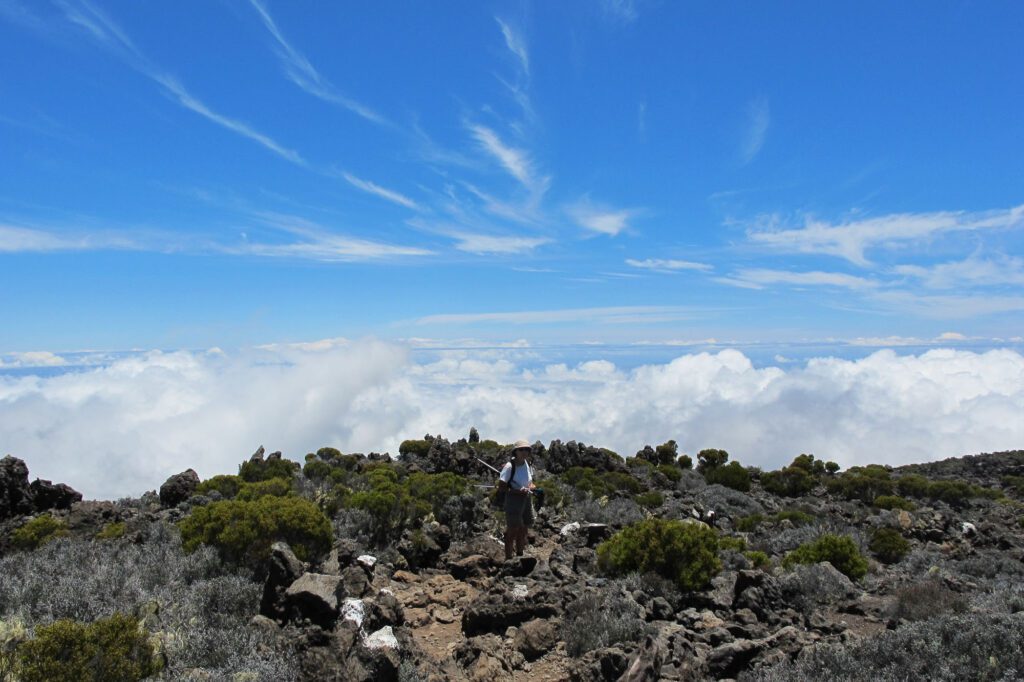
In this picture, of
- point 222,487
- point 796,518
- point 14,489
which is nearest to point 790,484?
point 796,518

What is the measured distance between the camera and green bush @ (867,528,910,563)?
39.0 ft

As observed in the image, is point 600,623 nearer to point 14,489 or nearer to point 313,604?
point 313,604

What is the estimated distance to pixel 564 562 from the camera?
9.89 m

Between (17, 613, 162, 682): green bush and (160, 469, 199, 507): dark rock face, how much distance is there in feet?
42.4

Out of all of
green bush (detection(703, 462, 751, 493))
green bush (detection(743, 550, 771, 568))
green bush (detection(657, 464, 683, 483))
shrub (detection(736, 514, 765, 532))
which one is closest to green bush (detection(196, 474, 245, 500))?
green bush (detection(743, 550, 771, 568))

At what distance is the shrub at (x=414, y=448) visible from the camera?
26.5 meters

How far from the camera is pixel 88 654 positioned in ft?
15.1

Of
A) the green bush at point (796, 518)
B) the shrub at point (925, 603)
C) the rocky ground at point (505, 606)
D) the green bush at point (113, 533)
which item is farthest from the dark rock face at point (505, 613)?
the green bush at point (796, 518)

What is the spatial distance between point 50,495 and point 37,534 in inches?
219

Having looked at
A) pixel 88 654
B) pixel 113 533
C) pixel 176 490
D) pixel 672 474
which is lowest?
pixel 672 474

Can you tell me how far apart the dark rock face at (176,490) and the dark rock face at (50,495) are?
2.07 meters

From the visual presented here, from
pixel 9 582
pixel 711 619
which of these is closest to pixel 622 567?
pixel 711 619

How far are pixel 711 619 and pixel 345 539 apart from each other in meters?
6.23

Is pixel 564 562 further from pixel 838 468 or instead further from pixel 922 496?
pixel 838 468
